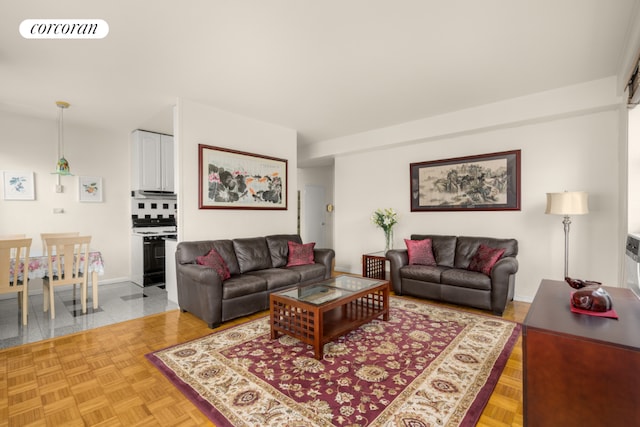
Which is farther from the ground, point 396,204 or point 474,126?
point 474,126

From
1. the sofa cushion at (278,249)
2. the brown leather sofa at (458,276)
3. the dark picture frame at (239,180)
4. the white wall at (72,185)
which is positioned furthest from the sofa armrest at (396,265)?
the white wall at (72,185)

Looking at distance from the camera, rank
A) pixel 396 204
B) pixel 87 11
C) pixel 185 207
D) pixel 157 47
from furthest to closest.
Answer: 1. pixel 396 204
2. pixel 185 207
3. pixel 157 47
4. pixel 87 11

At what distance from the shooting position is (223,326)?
3219 mm

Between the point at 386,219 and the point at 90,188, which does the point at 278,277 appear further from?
the point at 90,188

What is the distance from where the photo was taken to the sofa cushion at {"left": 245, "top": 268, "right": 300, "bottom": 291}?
12.0ft

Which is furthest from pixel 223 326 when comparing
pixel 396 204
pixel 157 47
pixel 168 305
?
pixel 396 204

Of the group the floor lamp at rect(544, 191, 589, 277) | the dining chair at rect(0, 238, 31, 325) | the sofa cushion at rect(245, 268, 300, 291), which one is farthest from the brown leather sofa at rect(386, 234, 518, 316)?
the dining chair at rect(0, 238, 31, 325)

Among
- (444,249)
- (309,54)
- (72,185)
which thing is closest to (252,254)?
(309,54)

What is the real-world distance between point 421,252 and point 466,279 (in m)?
0.83

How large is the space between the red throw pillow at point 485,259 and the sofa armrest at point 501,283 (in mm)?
182

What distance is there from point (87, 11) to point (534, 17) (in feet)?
10.9

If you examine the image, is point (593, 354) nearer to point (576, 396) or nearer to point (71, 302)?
point (576, 396)

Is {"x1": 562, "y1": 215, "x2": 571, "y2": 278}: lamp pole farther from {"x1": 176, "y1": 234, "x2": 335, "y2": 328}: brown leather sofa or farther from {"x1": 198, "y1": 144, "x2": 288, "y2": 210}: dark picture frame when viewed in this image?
{"x1": 198, "y1": 144, "x2": 288, "y2": 210}: dark picture frame

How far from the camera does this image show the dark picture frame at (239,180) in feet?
13.5
